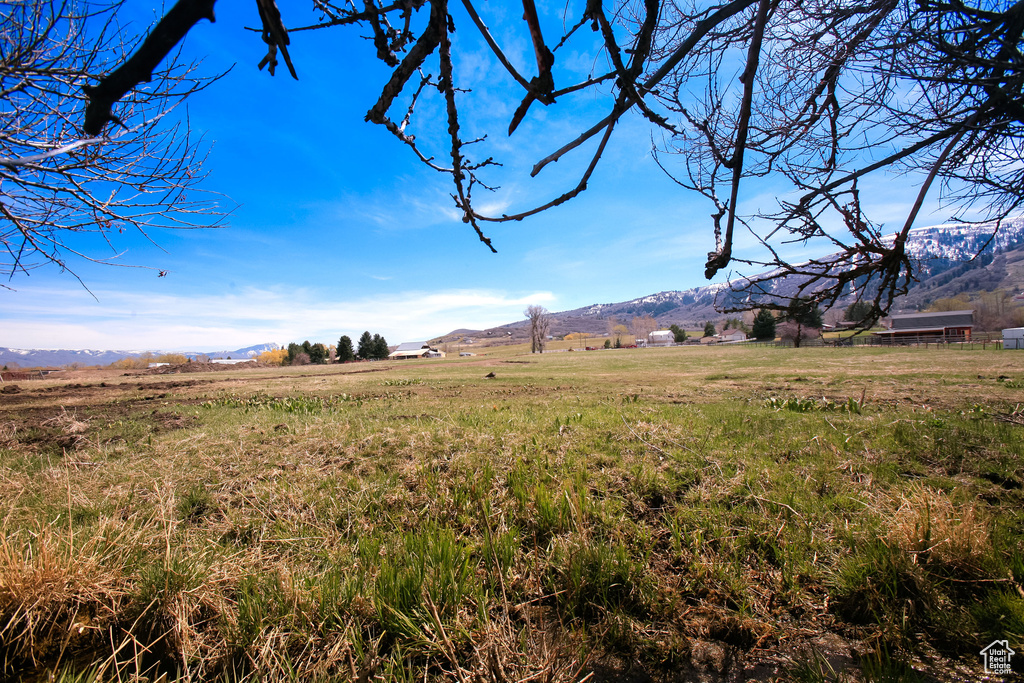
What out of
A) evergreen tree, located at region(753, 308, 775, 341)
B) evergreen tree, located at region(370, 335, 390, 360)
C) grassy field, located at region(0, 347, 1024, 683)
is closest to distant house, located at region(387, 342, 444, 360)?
evergreen tree, located at region(370, 335, 390, 360)

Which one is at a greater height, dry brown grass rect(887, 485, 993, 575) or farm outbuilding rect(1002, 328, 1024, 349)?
dry brown grass rect(887, 485, 993, 575)

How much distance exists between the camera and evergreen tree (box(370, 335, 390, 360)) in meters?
69.2

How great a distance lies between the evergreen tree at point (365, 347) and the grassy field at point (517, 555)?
66.6 meters

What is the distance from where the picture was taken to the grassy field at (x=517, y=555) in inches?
86.4

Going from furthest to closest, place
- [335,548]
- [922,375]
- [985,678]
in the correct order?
[922,375]
[335,548]
[985,678]

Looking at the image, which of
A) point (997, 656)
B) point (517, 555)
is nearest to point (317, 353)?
point (517, 555)

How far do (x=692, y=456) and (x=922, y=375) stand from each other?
46.3 feet

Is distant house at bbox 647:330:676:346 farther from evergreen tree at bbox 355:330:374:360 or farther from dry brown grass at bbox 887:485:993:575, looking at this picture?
dry brown grass at bbox 887:485:993:575

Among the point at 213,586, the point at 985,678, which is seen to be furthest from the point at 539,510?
the point at 985,678

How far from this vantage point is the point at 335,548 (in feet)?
10.2

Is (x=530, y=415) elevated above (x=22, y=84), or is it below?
below

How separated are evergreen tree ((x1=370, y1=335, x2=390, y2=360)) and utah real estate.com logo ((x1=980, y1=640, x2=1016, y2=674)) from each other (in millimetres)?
72228

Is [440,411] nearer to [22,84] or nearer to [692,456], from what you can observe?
[692,456]

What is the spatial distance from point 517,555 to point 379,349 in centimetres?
7088
